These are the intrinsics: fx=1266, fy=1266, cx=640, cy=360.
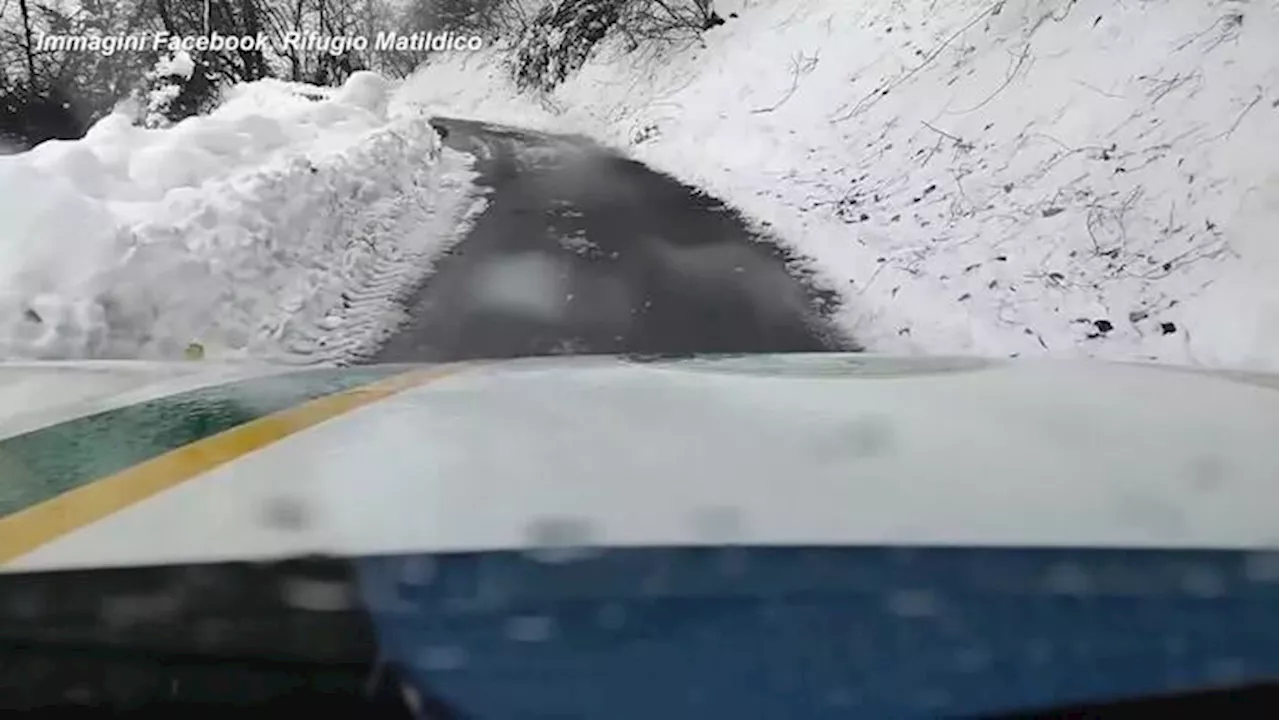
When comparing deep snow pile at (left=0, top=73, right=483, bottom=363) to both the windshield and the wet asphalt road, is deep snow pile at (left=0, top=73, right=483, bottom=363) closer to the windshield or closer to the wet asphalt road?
the windshield

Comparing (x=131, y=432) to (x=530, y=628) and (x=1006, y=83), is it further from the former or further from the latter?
(x=1006, y=83)

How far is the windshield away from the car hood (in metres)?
0.01

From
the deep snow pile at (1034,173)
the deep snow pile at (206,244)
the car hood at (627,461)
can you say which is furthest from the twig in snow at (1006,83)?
the car hood at (627,461)

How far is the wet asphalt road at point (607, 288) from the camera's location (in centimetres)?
795

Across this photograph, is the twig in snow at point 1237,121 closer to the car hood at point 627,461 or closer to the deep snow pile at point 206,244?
the deep snow pile at point 206,244

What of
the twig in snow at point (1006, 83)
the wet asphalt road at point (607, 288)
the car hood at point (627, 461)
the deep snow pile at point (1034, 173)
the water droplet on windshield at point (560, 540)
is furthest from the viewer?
the twig in snow at point (1006, 83)

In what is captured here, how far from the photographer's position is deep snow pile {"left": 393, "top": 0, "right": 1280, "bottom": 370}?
8516mm

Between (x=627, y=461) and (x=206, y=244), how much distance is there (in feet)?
22.4

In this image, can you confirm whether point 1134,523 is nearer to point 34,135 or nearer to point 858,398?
point 858,398

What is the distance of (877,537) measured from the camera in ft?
5.89

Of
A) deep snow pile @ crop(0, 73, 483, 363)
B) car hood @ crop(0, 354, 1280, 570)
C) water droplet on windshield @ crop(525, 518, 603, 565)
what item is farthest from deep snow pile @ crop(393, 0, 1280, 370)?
water droplet on windshield @ crop(525, 518, 603, 565)

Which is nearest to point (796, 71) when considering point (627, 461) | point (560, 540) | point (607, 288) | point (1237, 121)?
point (1237, 121)

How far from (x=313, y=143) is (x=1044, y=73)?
850 centimetres

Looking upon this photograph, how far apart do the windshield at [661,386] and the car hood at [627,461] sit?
0.5 inches
